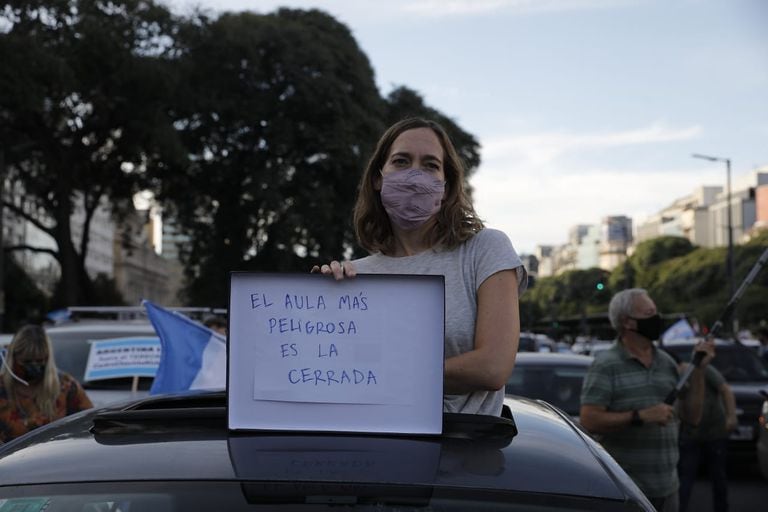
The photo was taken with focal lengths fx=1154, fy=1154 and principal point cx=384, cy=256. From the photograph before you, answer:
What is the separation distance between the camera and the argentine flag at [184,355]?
9.12 metres

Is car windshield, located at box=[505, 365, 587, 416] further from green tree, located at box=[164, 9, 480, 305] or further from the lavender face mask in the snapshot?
green tree, located at box=[164, 9, 480, 305]

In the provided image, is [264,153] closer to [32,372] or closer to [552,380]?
[552,380]

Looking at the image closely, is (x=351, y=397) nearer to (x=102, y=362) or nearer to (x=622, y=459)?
(x=622, y=459)

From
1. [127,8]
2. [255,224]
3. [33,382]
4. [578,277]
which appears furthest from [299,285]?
[578,277]

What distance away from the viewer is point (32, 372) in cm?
650

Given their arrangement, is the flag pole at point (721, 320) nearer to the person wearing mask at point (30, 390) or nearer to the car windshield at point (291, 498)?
the person wearing mask at point (30, 390)

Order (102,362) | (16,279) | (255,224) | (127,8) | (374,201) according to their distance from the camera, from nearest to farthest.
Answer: (374,201) < (102,362) < (127,8) < (255,224) < (16,279)

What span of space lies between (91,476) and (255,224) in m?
39.0

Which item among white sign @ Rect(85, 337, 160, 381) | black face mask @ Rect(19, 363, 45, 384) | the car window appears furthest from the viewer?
the car window

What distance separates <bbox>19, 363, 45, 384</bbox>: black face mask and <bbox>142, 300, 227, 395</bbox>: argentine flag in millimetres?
2521

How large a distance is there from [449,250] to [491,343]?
382 millimetres

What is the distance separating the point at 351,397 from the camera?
2416 mm

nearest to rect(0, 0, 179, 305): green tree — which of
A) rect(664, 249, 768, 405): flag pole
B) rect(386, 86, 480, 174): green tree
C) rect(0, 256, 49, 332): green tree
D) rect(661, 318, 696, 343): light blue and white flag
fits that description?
rect(386, 86, 480, 174): green tree

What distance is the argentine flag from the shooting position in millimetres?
9125
